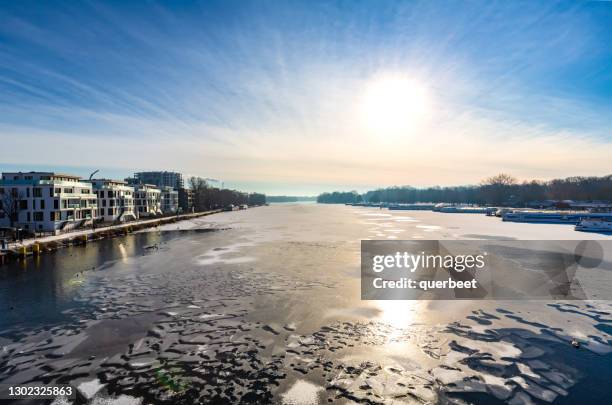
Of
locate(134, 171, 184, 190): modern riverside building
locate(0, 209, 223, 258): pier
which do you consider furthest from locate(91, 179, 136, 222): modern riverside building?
locate(134, 171, 184, 190): modern riverside building

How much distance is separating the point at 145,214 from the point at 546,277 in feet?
349

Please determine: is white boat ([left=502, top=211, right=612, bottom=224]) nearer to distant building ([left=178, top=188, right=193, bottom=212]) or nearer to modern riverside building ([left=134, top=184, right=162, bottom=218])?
modern riverside building ([left=134, top=184, right=162, bottom=218])

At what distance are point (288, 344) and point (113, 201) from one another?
81.6 meters

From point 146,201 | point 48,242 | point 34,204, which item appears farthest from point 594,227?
point 146,201

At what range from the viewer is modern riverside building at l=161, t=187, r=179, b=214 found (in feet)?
411

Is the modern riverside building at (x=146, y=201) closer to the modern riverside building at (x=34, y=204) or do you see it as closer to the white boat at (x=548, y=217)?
the modern riverside building at (x=34, y=204)

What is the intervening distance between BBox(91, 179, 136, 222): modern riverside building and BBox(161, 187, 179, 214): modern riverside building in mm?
33668

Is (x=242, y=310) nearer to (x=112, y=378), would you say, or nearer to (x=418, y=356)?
(x=112, y=378)

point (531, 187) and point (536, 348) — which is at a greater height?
point (531, 187)

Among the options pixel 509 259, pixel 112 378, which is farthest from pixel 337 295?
pixel 509 259

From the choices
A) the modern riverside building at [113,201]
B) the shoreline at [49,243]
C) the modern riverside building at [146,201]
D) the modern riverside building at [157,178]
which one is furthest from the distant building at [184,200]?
the shoreline at [49,243]

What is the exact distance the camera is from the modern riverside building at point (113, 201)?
248ft

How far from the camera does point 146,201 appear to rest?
10469 cm

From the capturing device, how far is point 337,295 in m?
21.1
